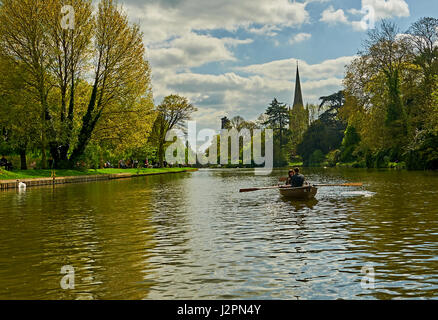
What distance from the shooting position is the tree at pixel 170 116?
293 ft

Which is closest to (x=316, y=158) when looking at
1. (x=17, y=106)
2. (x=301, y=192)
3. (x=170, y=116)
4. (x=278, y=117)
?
(x=278, y=117)

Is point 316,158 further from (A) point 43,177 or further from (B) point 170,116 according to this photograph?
(A) point 43,177

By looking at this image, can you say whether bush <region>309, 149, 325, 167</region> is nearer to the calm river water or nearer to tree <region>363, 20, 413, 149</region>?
tree <region>363, 20, 413, 149</region>

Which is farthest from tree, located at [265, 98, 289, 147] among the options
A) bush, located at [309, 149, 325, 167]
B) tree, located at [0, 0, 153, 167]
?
tree, located at [0, 0, 153, 167]

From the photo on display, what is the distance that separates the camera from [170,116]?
297 feet

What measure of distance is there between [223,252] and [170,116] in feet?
266

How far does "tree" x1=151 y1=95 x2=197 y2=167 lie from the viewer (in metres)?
89.2

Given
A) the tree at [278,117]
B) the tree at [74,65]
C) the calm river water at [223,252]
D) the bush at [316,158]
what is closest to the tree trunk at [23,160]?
the tree at [74,65]

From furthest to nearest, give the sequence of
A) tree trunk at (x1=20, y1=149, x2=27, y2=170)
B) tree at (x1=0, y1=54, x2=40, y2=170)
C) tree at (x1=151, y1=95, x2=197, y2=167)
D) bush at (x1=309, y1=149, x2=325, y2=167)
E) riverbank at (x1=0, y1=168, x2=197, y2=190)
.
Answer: bush at (x1=309, y1=149, x2=325, y2=167) → tree at (x1=151, y1=95, x2=197, y2=167) → tree trunk at (x1=20, y1=149, x2=27, y2=170) → tree at (x1=0, y1=54, x2=40, y2=170) → riverbank at (x1=0, y1=168, x2=197, y2=190)

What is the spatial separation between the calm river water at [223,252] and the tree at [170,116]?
70.1 meters

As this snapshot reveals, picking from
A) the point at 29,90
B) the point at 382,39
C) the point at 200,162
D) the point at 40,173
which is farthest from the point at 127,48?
the point at 200,162

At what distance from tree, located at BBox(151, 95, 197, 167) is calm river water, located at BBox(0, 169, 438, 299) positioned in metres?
70.1
